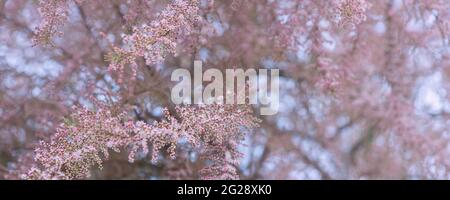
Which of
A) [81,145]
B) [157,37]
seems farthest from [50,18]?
[81,145]

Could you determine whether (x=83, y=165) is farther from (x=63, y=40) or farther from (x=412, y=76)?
(x=412, y=76)

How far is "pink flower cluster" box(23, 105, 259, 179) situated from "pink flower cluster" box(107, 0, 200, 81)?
0.29 meters

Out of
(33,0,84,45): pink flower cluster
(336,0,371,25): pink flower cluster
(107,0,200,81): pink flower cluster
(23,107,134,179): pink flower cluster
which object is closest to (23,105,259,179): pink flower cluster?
(23,107,134,179): pink flower cluster

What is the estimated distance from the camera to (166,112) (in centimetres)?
309

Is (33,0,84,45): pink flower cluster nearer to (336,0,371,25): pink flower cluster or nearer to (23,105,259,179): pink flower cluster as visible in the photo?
(23,105,259,179): pink flower cluster

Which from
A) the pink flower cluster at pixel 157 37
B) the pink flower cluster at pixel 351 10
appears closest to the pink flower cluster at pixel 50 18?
the pink flower cluster at pixel 157 37

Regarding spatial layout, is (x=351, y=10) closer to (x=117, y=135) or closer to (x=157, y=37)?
(x=157, y=37)

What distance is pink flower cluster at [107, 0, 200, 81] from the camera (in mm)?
3074

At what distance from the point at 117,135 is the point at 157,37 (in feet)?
1.76

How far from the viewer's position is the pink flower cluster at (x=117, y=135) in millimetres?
2994

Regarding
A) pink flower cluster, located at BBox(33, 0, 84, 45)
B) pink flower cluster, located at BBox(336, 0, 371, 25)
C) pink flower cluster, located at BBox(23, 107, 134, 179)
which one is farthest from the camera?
pink flower cluster, located at BBox(336, 0, 371, 25)

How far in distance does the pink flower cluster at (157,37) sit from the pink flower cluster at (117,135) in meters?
0.29

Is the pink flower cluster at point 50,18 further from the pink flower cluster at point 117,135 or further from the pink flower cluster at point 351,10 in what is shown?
the pink flower cluster at point 351,10
